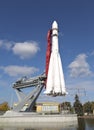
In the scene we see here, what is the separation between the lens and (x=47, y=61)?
6112 cm

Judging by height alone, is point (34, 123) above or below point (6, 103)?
below

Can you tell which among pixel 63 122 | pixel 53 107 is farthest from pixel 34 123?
pixel 53 107

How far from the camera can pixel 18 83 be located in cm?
6347

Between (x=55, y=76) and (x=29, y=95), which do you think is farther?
(x=29, y=95)

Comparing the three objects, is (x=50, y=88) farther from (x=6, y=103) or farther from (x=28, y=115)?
(x=6, y=103)

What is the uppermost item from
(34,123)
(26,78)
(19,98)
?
(26,78)

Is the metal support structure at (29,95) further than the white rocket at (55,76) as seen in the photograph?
Yes

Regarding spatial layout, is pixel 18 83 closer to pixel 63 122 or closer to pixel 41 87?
pixel 41 87

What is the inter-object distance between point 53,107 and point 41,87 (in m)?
30.3

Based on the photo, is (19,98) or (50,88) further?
(19,98)

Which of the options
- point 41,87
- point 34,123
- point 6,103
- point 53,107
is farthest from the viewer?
point 6,103

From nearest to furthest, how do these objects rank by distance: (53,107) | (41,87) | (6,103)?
(41,87) < (53,107) < (6,103)

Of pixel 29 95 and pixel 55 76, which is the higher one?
pixel 55 76

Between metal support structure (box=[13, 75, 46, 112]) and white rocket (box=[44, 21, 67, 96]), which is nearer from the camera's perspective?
white rocket (box=[44, 21, 67, 96])
